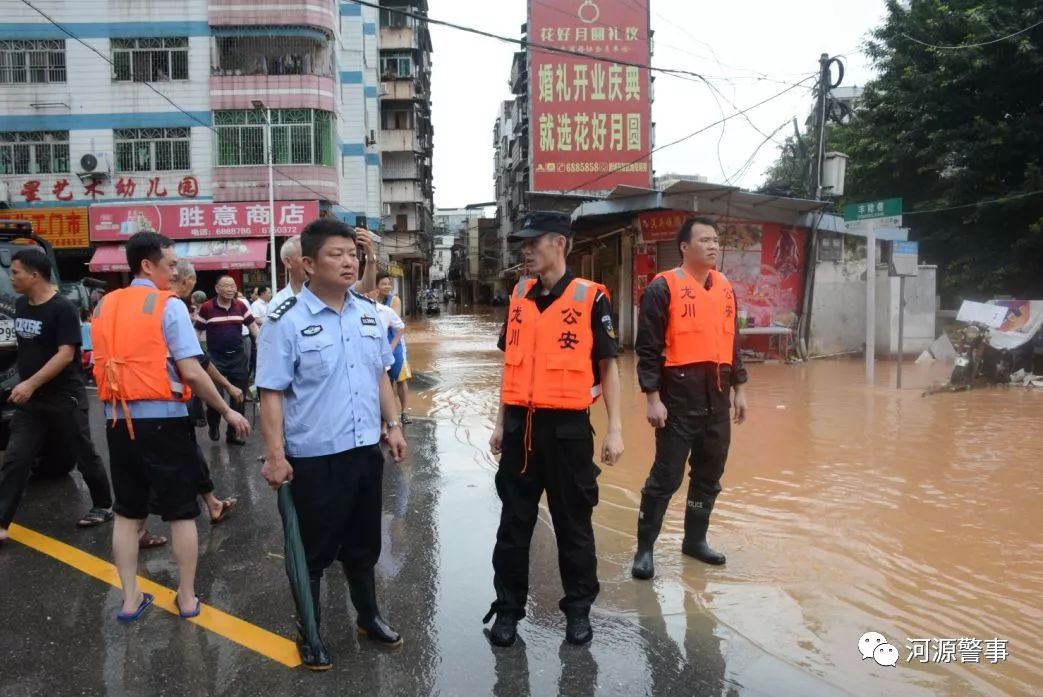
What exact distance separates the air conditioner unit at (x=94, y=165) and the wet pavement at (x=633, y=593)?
1931cm

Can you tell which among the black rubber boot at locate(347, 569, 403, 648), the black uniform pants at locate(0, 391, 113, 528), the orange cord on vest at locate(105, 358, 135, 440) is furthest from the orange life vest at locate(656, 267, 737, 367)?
the black uniform pants at locate(0, 391, 113, 528)

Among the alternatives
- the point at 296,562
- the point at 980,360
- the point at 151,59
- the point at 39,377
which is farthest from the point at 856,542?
the point at 151,59

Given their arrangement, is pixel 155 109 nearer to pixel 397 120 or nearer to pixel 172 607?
pixel 397 120

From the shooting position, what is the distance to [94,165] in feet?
73.4

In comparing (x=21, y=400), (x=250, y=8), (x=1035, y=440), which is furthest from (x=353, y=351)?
(x=250, y=8)

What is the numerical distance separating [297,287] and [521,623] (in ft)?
9.30

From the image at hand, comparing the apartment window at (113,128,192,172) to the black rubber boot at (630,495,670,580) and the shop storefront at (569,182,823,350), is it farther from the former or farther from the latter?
the black rubber boot at (630,495,670,580)

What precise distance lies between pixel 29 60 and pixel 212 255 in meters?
8.46

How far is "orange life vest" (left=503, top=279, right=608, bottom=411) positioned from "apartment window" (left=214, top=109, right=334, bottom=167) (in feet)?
71.7

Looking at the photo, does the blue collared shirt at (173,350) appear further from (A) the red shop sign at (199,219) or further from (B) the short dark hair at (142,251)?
(A) the red shop sign at (199,219)

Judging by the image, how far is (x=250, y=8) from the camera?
22.9m

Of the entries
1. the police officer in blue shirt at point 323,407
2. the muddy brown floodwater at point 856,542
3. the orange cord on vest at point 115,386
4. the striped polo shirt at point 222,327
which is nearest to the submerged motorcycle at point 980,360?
the muddy brown floodwater at point 856,542

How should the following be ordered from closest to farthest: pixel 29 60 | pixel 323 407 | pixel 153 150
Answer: pixel 323 407 → pixel 29 60 → pixel 153 150

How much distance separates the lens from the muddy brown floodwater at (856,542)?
10.9 ft
